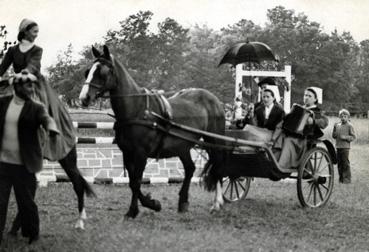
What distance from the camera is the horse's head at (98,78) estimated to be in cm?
752

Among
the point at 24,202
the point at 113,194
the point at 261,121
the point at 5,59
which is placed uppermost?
the point at 5,59

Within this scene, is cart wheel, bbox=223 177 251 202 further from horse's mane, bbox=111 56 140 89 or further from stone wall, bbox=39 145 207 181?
horse's mane, bbox=111 56 140 89

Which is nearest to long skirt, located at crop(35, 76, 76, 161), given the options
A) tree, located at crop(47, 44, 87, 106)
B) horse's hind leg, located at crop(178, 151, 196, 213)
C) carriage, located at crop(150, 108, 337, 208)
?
carriage, located at crop(150, 108, 337, 208)

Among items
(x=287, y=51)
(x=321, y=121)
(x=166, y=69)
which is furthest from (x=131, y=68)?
(x=287, y=51)

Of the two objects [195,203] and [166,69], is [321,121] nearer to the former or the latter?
[195,203]

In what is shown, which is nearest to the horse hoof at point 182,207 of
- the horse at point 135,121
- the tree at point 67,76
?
the horse at point 135,121

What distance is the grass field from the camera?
6504 mm

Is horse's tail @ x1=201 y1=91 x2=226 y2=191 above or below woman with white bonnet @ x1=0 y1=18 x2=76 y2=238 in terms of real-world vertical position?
below

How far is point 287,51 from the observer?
46.3m

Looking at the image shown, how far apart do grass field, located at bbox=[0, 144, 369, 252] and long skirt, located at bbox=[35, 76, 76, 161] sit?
988 mm

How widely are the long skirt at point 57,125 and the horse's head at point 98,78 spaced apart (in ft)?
1.98

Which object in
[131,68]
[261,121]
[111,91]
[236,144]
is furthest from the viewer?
[131,68]

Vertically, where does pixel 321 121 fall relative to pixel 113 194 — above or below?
above

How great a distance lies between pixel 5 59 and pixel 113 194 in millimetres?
4258
